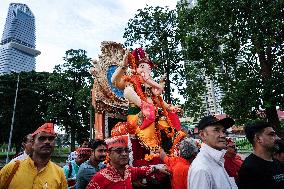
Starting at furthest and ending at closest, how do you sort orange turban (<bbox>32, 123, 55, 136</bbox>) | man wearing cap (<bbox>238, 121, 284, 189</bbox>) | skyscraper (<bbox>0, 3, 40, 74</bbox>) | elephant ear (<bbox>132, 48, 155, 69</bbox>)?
skyscraper (<bbox>0, 3, 40, 74</bbox>) → elephant ear (<bbox>132, 48, 155, 69</bbox>) → orange turban (<bbox>32, 123, 55, 136</bbox>) → man wearing cap (<bbox>238, 121, 284, 189</bbox>)

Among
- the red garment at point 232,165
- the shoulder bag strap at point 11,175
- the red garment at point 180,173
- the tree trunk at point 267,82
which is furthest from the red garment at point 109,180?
the tree trunk at point 267,82

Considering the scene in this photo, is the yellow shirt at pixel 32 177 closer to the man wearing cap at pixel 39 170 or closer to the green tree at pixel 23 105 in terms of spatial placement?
the man wearing cap at pixel 39 170

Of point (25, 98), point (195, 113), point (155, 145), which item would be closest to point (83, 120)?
point (25, 98)

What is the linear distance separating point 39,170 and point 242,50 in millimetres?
11391

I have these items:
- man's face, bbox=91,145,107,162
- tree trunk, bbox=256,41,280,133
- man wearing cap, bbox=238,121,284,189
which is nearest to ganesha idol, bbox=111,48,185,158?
man's face, bbox=91,145,107,162

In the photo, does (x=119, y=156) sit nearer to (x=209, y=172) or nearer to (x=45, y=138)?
(x=45, y=138)

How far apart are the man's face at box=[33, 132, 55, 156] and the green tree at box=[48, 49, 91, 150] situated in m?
30.8

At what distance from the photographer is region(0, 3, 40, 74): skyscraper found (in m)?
121

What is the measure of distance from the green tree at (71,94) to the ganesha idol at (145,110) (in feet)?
A: 91.1

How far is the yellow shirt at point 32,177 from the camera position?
290cm

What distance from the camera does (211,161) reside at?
2785 millimetres

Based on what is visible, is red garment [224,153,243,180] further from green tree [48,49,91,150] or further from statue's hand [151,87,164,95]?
green tree [48,49,91,150]

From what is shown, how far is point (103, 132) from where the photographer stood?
733 cm

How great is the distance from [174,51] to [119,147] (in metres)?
16.9
